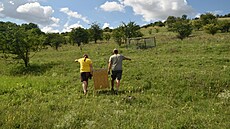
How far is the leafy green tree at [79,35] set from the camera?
5684cm

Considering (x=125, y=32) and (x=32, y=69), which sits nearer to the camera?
(x=32, y=69)

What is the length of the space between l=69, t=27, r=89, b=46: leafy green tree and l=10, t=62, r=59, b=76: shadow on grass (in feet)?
107

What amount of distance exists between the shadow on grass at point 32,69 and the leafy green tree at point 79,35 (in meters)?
32.5

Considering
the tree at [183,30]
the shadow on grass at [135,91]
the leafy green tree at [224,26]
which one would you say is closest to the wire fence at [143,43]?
the tree at [183,30]

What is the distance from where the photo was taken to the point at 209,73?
48.8 feet

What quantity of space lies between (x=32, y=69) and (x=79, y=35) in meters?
34.1

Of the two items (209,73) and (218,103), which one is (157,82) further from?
(218,103)

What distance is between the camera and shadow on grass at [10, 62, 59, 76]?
2218 cm

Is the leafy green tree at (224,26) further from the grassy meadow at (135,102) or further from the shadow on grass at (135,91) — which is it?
the shadow on grass at (135,91)

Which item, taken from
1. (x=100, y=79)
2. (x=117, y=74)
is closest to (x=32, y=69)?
(x=100, y=79)

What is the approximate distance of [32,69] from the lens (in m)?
23.4

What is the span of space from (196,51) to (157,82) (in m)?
14.0

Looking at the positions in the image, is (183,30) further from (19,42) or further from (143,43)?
(19,42)

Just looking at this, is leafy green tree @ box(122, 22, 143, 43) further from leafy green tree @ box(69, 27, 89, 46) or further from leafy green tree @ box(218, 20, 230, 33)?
leafy green tree @ box(218, 20, 230, 33)
